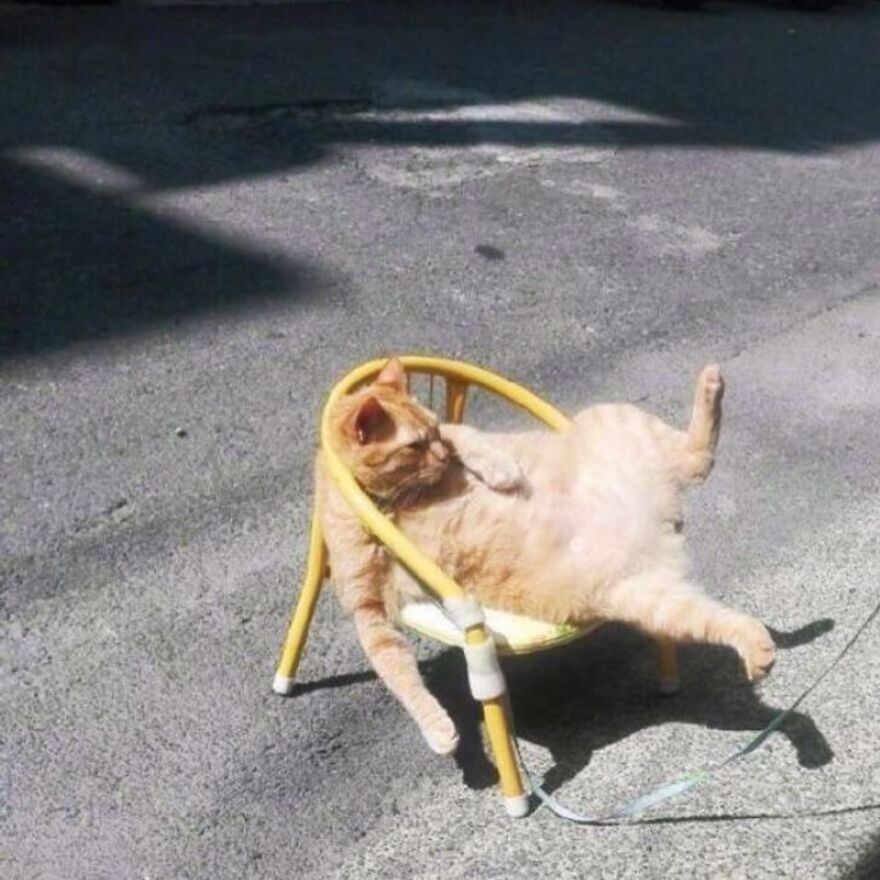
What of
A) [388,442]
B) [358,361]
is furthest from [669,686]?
[358,361]

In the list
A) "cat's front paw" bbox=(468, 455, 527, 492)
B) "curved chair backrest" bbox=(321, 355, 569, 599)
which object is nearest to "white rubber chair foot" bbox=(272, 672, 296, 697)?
"curved chair backrest" bbox=(321, 355, 569, 599)

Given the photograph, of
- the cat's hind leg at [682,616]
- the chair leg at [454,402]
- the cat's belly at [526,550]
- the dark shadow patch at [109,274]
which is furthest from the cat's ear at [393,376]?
the dark shadow patch at [109,274]

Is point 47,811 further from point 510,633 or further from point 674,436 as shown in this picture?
point 674,436

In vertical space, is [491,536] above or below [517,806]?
above

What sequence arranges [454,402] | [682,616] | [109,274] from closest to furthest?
[682,616] → [454,402] → [109,274]

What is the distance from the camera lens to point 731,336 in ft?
17.7

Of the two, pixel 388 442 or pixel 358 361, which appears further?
pixel 358 361

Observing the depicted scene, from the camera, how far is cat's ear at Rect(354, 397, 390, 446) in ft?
9.54

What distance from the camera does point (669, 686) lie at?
3.38 m

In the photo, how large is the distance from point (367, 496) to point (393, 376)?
267 millimetres

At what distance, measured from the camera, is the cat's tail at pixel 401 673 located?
9.41ft

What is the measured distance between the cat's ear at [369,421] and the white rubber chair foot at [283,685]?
0.65 metres

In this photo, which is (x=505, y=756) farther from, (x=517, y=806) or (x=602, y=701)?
(x=602, y=701)

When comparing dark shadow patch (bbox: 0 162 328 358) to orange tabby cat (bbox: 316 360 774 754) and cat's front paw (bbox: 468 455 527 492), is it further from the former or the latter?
cat's front paw (bbox: 468 455 527 492)
